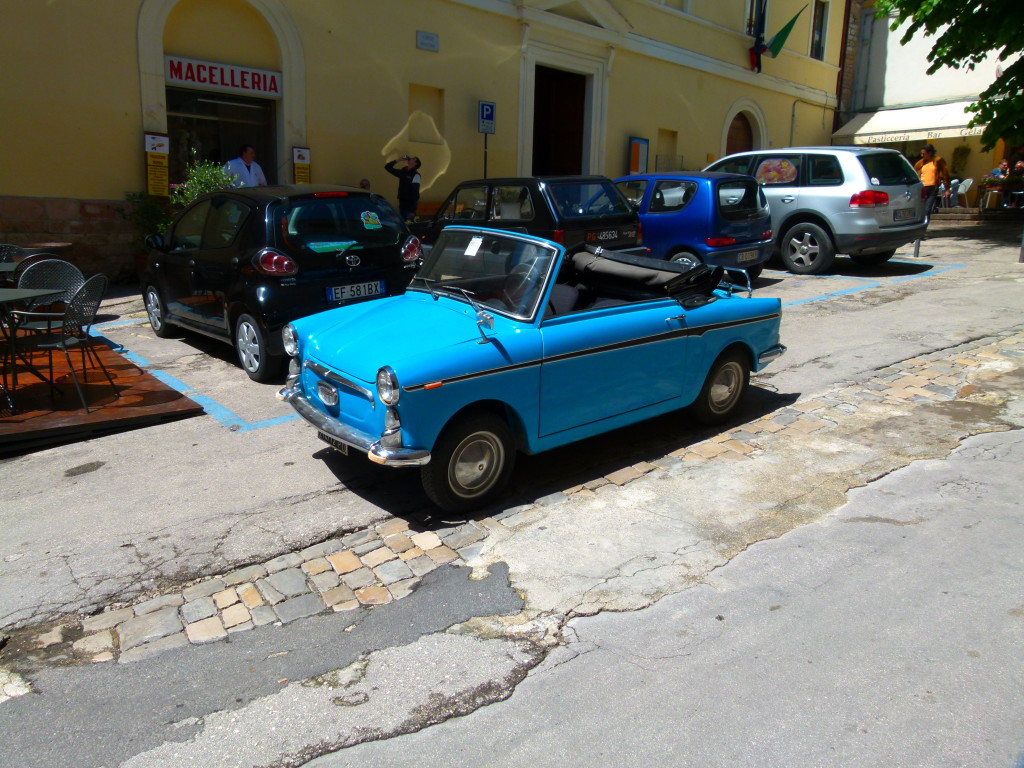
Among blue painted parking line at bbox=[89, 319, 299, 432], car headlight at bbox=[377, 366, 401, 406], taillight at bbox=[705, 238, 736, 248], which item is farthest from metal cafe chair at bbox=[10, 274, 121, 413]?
taillight at bbox=[705, 238, 736, 248]

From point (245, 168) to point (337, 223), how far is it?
551 cm

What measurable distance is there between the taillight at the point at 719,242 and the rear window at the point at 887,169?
2.72 m

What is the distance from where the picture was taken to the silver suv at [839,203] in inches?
447

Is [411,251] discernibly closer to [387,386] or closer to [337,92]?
[387,386]

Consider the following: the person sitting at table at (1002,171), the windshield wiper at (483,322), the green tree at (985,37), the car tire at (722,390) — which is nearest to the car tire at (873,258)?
the green tree at (985,37)

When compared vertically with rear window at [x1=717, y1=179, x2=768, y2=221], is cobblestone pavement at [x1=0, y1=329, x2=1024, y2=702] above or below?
below

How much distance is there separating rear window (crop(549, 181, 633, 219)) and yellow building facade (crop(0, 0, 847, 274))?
216 inches

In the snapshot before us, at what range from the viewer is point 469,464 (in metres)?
4.51

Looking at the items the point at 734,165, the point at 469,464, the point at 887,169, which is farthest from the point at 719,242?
the point at 469,464

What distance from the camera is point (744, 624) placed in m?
3.52

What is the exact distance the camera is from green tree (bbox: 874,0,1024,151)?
14.0 meters

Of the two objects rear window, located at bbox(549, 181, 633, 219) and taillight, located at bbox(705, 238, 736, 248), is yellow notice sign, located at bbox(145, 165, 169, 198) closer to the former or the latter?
rear window, located at bbox(549, 181, 633, 219)

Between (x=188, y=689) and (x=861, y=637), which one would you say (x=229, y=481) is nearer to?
(x=188, y=689)

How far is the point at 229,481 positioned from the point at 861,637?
3713 mm
